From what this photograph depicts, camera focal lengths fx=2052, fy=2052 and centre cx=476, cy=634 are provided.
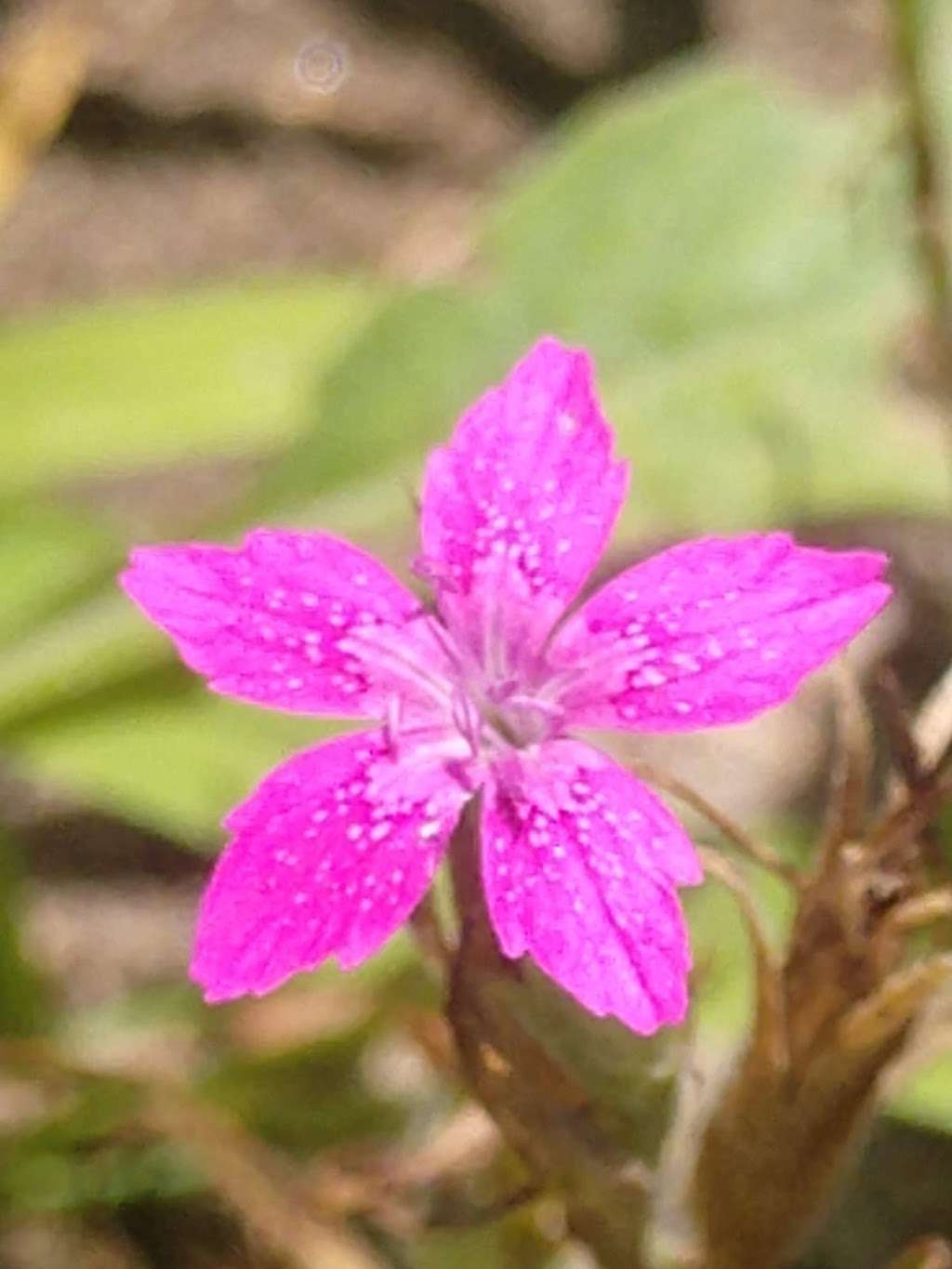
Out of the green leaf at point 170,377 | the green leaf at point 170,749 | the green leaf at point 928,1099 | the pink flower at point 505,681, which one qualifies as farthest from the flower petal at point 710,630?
the green leaf at point 170,377

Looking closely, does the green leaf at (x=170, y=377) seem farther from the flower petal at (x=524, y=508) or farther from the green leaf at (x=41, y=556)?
the flower petal at (x=524, y=508)

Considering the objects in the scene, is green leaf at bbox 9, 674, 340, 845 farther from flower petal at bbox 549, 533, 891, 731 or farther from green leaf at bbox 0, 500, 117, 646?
flower petal at bbox 549, 533, 891, 731

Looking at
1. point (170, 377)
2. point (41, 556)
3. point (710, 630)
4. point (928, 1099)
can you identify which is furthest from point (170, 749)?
point (710, 630)

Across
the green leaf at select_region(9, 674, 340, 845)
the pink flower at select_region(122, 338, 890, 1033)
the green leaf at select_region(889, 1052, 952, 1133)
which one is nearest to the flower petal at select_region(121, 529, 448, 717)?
the pink flower at select_region(122, 338, 890, 1033)

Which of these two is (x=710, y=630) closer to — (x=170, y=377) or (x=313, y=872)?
A: (x=313, y=872)

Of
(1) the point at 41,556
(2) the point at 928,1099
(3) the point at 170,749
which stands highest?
(1) the point at 41,556

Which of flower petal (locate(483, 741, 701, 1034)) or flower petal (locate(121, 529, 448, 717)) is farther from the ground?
flower petal (locate(121, 529, 448, 717))
